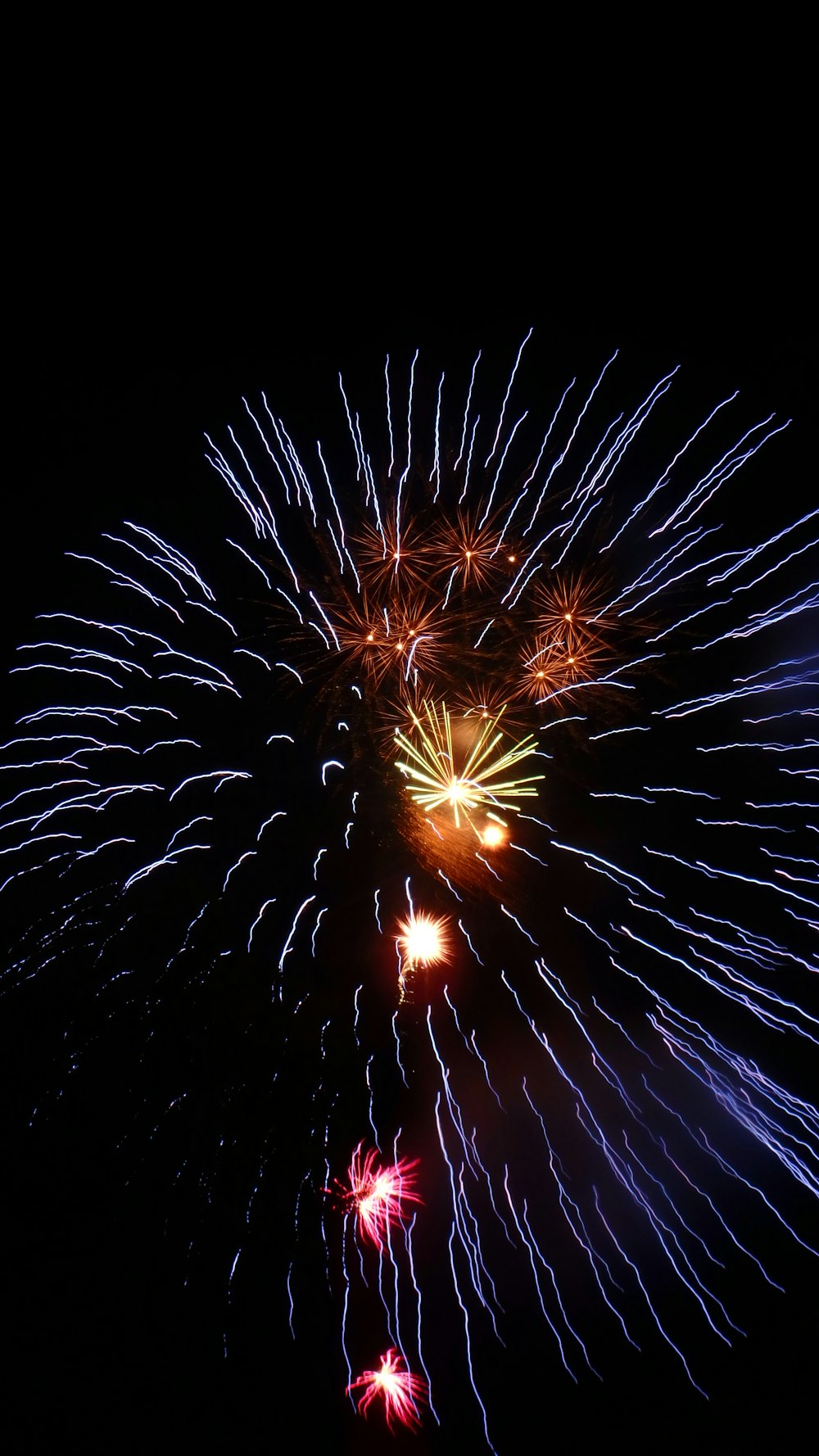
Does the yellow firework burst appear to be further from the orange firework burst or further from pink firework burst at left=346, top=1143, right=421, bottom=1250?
pink firework burst at left=346, top=1143, right=421, bottom=1250

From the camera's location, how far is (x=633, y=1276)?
856 centimetres

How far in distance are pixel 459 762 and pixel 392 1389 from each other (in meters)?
5.33

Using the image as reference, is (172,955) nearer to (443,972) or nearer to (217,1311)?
(443,972)

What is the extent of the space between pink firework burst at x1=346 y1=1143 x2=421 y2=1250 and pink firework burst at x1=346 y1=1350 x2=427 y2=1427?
166cm

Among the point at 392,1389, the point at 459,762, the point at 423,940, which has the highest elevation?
the point at 459,762

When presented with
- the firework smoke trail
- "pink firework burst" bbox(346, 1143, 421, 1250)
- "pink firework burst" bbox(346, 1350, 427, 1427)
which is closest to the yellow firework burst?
the firework smoke trail

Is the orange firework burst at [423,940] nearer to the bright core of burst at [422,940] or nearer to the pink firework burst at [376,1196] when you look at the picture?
the bright core of burst at [422,940]

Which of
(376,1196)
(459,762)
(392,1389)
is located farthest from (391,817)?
(392,1389)

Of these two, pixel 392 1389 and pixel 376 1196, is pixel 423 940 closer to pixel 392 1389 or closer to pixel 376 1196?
pixel 376 1196

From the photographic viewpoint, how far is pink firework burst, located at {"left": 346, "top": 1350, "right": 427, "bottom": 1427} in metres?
5.64

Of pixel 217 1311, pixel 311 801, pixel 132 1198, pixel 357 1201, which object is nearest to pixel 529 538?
pixel 311 801

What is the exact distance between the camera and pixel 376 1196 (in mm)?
4938

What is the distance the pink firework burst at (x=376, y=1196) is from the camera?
4.90 meters

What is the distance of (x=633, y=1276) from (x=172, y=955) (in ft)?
25.4
